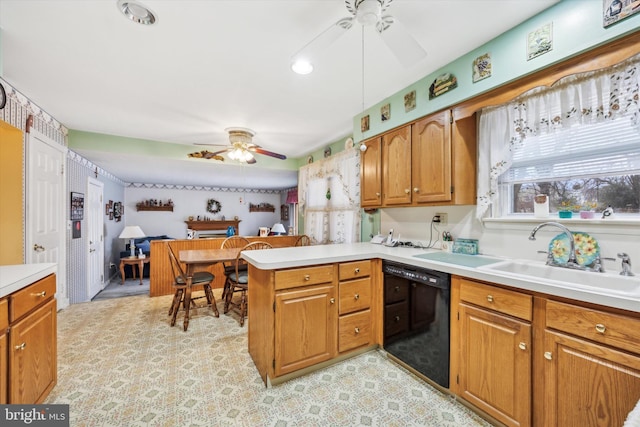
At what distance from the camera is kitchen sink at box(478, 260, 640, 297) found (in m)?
1.21

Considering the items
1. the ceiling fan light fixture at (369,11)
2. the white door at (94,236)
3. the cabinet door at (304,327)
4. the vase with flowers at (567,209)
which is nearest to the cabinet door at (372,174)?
the cabinet door at (304,327)

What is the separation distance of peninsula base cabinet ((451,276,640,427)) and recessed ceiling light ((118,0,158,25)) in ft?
8.05

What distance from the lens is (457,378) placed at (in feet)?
5.40

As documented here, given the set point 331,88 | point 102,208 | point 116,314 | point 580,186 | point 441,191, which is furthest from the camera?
point 102,208

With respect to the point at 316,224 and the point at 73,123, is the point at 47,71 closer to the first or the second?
the point at 73,123

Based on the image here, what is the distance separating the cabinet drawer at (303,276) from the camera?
5.88 ft

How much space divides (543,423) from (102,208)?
20.4ft

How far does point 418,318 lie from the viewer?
6.23 feet

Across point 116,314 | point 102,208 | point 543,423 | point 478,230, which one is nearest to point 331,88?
point 478,230

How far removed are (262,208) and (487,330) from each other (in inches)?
299

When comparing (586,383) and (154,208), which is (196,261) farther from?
(154,208)

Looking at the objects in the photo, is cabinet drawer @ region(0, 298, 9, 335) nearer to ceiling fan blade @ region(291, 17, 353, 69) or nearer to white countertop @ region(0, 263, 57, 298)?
white countertop @ region(0, 263, 57, 298)

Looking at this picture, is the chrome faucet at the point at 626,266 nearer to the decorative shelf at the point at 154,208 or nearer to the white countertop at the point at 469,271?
the white countertop at the point at 469,271

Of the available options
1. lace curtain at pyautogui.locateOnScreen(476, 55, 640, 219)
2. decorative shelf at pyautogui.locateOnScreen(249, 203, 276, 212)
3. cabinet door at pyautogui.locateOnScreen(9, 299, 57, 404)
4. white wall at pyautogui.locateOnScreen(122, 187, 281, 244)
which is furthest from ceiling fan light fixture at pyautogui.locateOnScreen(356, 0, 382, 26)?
decorative shelf at pyautogui.locateOnScreen(249, 203, 276, 212)
